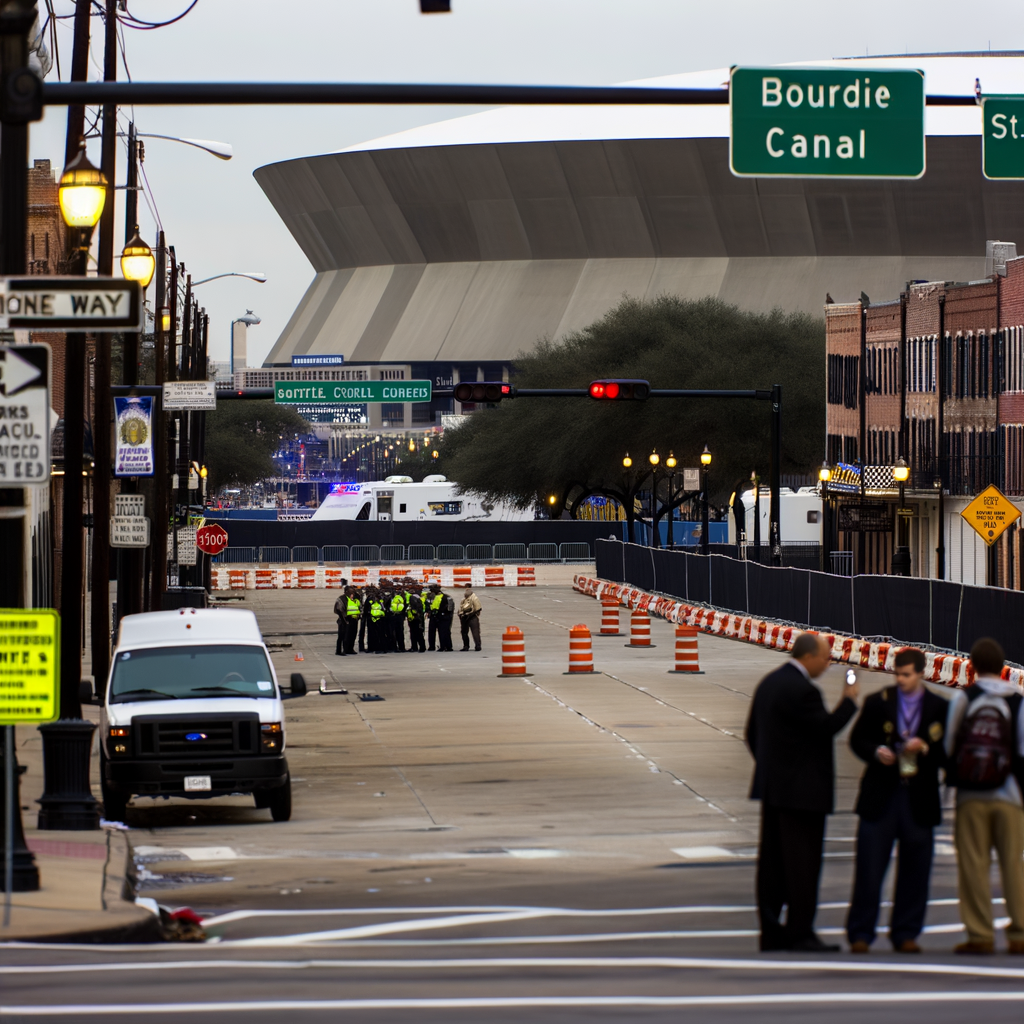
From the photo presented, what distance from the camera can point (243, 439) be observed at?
4798 inches

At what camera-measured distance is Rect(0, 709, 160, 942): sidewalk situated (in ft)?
36.7

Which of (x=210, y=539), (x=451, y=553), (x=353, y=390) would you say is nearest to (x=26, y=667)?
(x=210, y=539)

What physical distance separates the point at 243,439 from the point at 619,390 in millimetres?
82701

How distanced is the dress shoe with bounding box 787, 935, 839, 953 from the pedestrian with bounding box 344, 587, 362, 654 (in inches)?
1188

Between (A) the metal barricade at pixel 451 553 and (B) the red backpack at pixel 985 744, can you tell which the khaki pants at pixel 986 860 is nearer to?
(B) the red backpack at pixel 985 744

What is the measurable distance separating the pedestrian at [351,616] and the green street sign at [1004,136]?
24.2 metres

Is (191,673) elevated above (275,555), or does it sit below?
above

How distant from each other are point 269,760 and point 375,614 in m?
23.2

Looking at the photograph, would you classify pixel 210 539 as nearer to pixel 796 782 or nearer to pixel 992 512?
pixel 992 512

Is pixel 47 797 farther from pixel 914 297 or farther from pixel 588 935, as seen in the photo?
pixel 914 297

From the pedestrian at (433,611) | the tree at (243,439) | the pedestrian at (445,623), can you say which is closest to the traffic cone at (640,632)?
the pedestrian at (445,623)

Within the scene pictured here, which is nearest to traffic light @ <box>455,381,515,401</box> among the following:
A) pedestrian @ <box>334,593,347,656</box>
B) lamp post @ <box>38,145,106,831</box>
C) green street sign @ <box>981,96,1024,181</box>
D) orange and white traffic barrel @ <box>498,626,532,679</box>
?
pedestrian @ <box>334,593,347,656</box>

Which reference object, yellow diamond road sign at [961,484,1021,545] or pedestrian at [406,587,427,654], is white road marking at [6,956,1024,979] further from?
pedestrian at [406,587,427,654]

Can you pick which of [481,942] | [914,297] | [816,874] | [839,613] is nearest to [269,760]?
[481,942]
